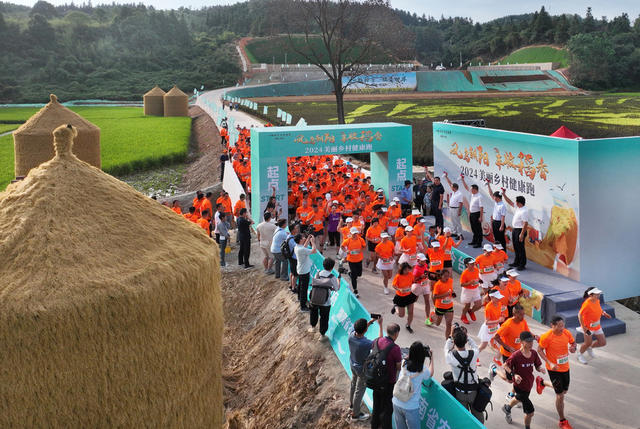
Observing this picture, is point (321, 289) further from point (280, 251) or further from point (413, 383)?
point (280, 251)

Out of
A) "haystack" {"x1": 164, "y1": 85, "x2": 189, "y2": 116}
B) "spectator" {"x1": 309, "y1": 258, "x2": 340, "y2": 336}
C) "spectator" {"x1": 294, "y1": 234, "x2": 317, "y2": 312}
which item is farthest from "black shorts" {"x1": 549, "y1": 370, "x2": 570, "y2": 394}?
"haystack" {"x1": 164, "y1": 85, "x2": 189, "y2": 116}

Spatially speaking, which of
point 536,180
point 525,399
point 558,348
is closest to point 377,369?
point 525,399

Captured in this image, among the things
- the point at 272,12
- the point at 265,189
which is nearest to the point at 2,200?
the point at 265,189

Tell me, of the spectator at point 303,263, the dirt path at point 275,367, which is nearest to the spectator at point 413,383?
the dirt path at point 275,367

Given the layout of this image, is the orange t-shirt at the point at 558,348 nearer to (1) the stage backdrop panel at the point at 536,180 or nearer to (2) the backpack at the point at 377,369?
(2) the backpack at the point at 377,369

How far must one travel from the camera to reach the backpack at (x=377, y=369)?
6.92 m

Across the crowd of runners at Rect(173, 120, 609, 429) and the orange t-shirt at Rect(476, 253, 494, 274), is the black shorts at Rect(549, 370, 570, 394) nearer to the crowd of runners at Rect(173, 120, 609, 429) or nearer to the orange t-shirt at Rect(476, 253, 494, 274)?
the crowd of runners at Rect(173, 120, 609, 429)

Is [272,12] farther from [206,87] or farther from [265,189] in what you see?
[206,87]

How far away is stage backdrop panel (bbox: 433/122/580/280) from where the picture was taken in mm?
12375

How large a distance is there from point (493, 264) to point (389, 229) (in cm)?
332

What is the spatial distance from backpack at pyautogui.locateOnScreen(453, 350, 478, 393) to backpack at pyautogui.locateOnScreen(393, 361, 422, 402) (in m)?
0.61

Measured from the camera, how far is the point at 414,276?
35.3 feet

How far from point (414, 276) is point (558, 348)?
11.0 feet

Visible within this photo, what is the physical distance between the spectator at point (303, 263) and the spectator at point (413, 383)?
4.29m
